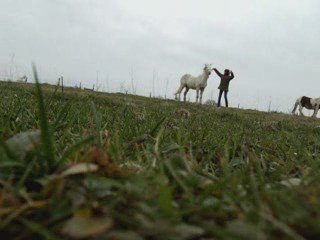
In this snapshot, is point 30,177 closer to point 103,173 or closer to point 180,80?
point 103,173

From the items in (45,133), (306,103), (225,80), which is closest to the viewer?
(45,133)

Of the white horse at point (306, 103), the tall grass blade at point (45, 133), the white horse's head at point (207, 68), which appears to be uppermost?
the white horse's head at point (207, 68)

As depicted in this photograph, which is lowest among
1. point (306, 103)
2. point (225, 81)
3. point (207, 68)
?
point (306, 103)

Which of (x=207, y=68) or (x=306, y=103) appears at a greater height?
(x=207, y=68)

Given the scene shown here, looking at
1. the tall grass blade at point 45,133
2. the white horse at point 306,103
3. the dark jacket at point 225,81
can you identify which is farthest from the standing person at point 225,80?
the tall grass blade at point 45,133

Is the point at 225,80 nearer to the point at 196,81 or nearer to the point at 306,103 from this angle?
the point at 196,81

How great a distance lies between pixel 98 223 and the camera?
0.69m

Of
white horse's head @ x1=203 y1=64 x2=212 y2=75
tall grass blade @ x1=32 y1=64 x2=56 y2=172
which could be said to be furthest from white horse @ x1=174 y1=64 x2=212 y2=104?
tall grass blade @ x1=32 y1=64 x2=56 y2=172

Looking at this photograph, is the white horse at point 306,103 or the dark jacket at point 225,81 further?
the white horse at point 306,103

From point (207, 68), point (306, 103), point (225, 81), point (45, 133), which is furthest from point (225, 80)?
point (45, 133)

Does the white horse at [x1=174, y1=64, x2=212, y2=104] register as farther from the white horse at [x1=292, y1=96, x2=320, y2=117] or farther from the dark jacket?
the white horse at [x1=292, y1=96, x2=320, y2=117]

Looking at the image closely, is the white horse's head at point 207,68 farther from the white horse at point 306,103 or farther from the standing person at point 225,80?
the white horse at point 306,103

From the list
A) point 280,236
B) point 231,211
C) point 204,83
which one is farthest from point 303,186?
point 204,83

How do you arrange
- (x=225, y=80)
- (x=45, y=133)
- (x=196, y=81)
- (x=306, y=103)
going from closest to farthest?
(x=45, y=133) → (x=225, y=80) → (x=196, y=81) → (x=306, y=103)
